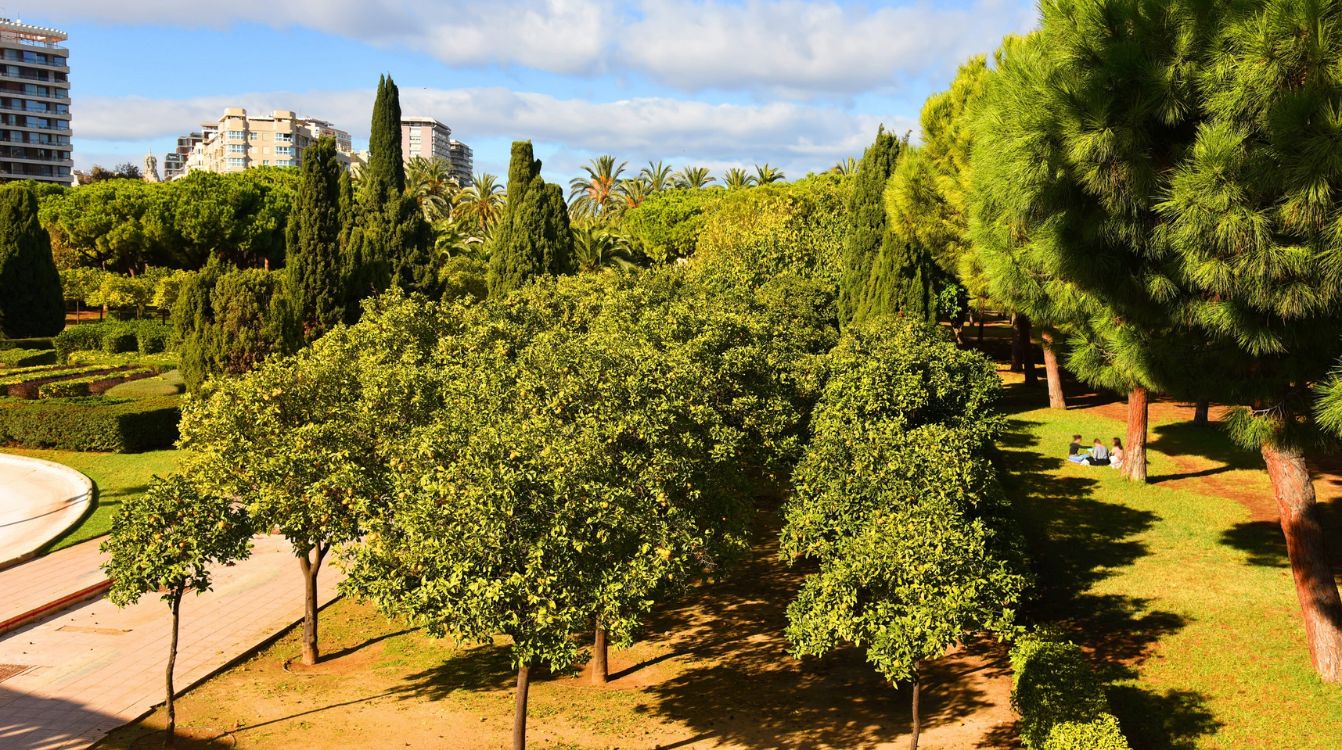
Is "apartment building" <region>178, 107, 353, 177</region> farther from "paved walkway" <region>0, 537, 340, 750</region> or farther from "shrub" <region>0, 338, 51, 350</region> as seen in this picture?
"paved walkway" <region>0, 537, 340, 750</region>

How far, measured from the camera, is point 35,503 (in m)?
25.4

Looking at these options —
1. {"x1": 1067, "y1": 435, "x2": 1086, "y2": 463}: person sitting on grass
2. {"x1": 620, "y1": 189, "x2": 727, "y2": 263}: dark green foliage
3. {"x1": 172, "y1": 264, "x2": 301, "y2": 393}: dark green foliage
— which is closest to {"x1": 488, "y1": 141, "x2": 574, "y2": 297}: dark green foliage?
{"x1": 172, "y1": 264, "x2": 301, "y2": 393}: dark green foliage

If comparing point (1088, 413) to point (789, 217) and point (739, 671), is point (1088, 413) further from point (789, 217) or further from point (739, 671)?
point (739, 671)

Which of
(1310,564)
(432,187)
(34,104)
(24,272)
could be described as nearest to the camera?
(1310,564)

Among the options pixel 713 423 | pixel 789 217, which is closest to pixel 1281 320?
pixel 713 423

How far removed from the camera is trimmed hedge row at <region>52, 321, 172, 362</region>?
155 feet

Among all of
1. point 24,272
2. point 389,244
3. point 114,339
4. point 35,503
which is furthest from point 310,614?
point 24,272

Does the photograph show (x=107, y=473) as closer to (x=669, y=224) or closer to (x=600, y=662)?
(x=600, y=662)

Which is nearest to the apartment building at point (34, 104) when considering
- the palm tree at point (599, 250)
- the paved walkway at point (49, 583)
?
the palm tree at point (599, 250)

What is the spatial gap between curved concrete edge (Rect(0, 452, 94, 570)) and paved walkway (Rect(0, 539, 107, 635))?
2.00ft

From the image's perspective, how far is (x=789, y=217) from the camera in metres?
46.2

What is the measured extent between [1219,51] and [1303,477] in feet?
24.4

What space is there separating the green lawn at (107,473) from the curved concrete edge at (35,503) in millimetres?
271

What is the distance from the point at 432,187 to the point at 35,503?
185ft
